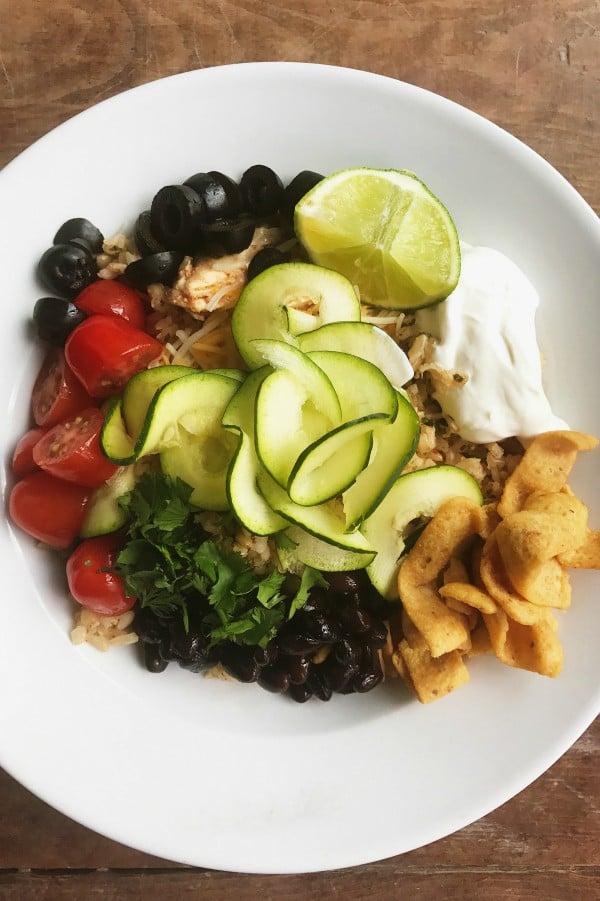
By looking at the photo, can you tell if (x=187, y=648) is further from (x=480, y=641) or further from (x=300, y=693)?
(x=480, y=641)

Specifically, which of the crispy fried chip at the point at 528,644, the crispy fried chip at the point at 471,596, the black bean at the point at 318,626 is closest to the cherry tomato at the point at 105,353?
the black bean at the point at 318,626

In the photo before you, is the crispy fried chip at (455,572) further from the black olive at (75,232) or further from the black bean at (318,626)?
the black olive at (75,232)

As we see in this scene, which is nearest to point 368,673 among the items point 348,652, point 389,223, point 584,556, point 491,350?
point 348,652

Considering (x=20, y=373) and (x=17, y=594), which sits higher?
(x=20, y=373)

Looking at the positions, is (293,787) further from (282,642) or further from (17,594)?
(17,594)

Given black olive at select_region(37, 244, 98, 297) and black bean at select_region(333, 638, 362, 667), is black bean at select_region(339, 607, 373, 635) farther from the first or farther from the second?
black olive at select_region(37, 244, 98, 297)

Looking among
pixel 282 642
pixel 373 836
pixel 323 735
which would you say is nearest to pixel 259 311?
pixel 282 642
